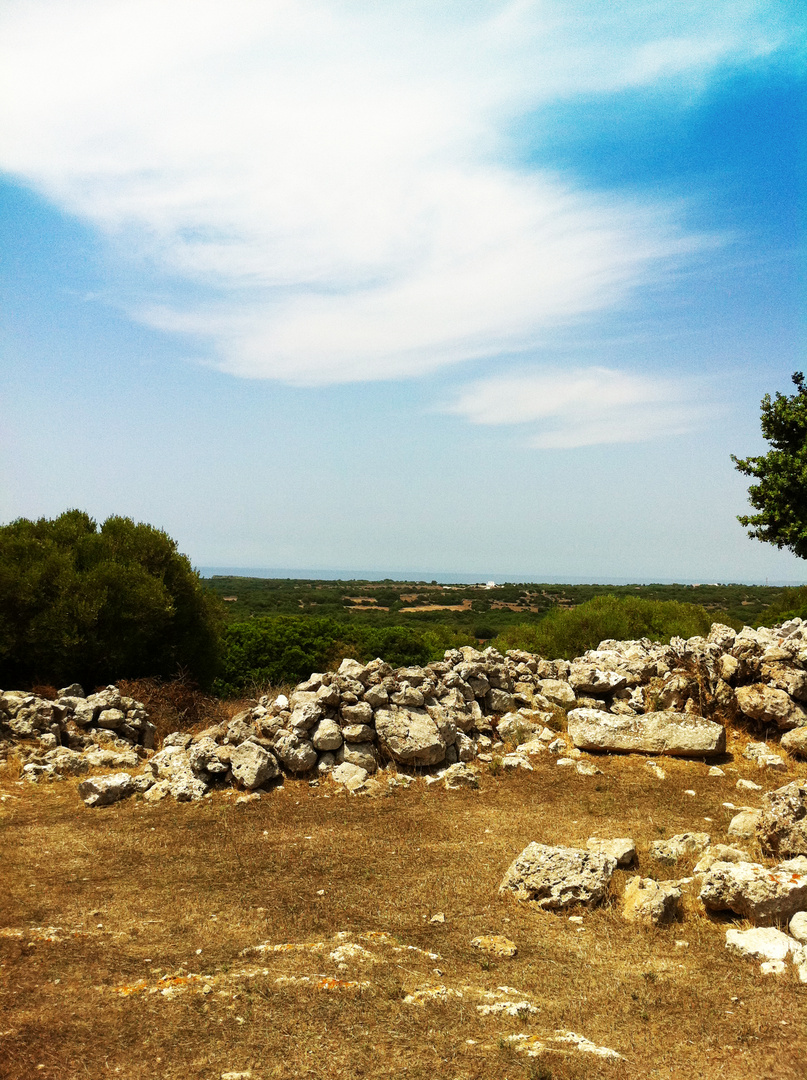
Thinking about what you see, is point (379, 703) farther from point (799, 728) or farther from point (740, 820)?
point (799, 728)

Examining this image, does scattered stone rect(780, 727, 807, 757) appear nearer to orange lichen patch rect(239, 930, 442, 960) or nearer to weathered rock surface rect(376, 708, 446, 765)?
weathered rock surface rect(376, 708, 446, 765)

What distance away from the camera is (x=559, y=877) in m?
7.73

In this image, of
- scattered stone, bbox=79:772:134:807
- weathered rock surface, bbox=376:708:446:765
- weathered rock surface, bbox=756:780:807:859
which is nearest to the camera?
weathered rock surface, bbox=756:780:807:859

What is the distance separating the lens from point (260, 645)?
23.8 metres

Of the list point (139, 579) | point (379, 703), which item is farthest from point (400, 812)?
point (139, 579)

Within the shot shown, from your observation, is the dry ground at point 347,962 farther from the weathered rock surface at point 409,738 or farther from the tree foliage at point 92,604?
the tree foliage at point 92,604

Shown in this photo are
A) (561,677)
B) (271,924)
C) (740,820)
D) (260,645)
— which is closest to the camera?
(271,924)

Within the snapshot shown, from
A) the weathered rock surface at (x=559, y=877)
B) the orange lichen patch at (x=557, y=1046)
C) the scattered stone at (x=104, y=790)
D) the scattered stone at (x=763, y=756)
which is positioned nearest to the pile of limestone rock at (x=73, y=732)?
the scattered stone at (x=104, y=790)

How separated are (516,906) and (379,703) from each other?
5.94 meters

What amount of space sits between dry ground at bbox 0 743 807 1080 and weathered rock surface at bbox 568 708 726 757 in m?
1.87

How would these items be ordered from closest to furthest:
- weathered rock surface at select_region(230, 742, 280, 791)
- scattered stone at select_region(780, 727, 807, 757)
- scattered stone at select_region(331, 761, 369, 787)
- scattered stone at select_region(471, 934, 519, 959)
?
1. scattered stone at select_region(471, 934, 519, 959)
2. weathered rock surface at select_region(230, 742, 280, 791)
3. scattered stone at select_region(331, 761, 369, 787)
4. scattered stone at select_region(780, 727, 807, 757)

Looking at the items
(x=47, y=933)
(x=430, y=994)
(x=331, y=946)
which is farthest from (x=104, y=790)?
(x=430, y=994)

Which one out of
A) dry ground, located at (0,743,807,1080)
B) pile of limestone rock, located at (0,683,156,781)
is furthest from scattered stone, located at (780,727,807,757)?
pile of limestone rock, located at (0,683,156,781)

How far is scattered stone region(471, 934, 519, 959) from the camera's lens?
21.7 feet
